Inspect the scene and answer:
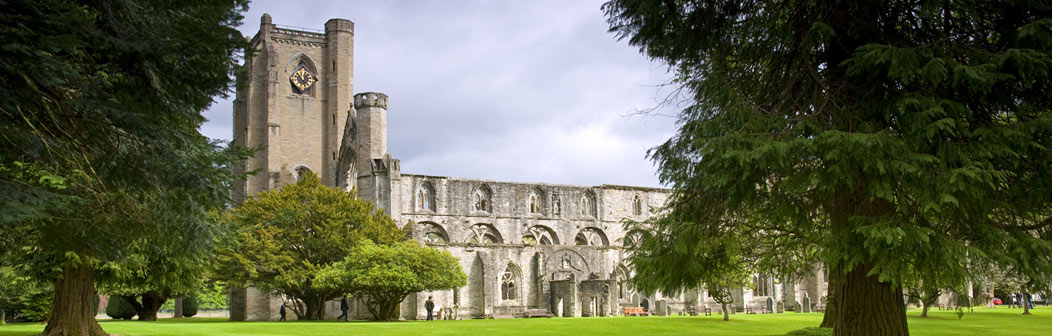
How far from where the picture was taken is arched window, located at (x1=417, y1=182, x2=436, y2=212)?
45844 millimetres

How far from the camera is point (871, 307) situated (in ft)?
36.8

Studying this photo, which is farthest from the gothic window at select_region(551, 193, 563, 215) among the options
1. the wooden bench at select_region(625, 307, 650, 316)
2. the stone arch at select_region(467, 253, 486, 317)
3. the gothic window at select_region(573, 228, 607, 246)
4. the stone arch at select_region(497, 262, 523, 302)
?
the wooden bench at select_region(625, 307, 650, 316)

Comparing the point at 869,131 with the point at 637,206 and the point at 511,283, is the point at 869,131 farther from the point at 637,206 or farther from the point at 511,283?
the point at 637,206

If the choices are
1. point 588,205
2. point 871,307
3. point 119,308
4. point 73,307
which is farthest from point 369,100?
point 871,307

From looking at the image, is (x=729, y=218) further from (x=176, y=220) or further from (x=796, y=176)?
(x=176, y=220)

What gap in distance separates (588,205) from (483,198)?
6.99 meters

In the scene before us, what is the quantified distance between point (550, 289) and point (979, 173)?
110 ft

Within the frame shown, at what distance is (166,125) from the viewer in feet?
33.3

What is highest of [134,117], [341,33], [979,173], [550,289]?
[341,33]

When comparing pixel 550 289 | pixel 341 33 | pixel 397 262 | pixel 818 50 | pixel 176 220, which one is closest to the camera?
pixel 176 220

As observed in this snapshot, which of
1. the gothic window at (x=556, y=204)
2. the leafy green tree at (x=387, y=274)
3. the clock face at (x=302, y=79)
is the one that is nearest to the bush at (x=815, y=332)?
the leafy green tree at (x=387, y=274)

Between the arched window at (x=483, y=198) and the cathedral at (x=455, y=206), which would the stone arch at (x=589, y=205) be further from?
the arched window at (x=483, y=198)

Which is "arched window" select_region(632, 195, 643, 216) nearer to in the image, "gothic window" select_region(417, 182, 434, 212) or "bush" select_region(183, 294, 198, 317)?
"gothic window" select_region(417, 182, 434, 212)

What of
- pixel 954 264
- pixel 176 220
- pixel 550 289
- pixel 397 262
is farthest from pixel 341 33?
pixel 954 264
